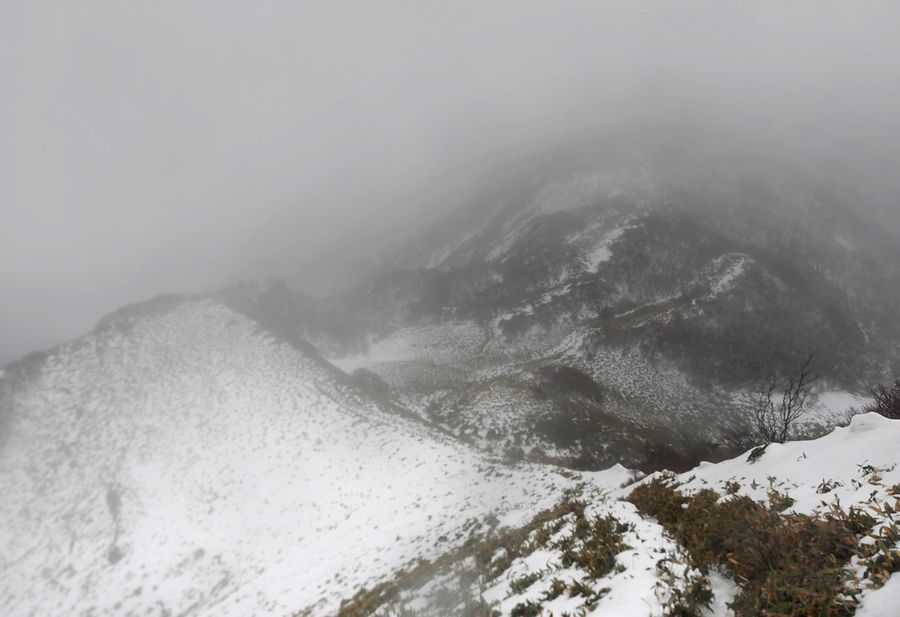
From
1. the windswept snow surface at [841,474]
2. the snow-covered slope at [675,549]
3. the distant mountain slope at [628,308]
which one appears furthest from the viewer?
the distant mountain slope at [628,308]

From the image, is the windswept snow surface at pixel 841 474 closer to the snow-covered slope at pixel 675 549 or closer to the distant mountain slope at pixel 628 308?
the snow-covered slope at pixel 675 549

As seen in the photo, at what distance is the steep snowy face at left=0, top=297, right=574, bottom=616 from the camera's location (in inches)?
750

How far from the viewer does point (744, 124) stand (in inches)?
3319

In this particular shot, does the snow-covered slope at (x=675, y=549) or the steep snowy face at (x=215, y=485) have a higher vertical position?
the snow-covered slope at (x=675, y=549)

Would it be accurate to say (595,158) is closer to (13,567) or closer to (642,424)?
(642,424)

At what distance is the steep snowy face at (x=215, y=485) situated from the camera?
1905 cm

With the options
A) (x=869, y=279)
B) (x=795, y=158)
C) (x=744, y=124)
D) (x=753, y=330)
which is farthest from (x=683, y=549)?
(x=744, y=124)

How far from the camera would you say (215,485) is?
26.8m

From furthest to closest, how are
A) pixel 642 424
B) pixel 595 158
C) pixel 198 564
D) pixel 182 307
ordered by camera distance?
pixel 595 158, pixel 182 307, pixel 642 424, pixel 198 564

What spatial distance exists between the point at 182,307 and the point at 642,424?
5382 centimetres

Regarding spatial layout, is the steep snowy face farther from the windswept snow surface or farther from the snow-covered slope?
the windswept snow surface

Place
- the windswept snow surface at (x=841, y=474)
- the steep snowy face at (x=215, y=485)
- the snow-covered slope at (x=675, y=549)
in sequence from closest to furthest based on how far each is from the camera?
1. the snow-covered slope at (x=675, y=549)
2. the windswept snow surface at (x=841, y=474)
3. the steep snowy face at (x=215, y=485)

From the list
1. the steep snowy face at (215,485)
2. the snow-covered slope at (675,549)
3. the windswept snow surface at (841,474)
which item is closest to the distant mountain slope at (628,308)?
the steep snowy face at (215,485)

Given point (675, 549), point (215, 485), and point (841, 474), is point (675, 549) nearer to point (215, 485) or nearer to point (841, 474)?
point (841, 474)
